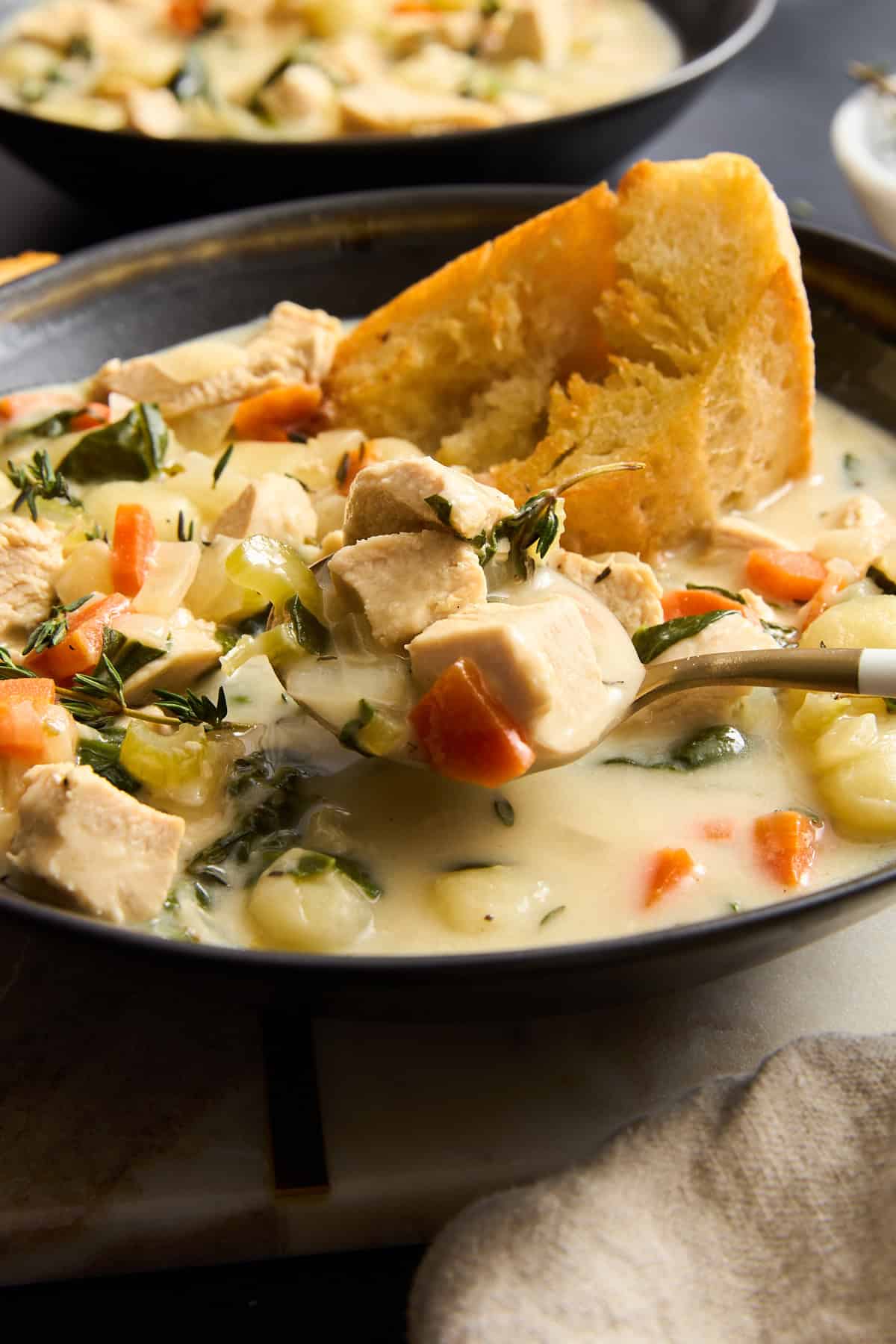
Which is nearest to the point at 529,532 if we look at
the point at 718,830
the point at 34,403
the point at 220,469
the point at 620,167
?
the point at 718,830

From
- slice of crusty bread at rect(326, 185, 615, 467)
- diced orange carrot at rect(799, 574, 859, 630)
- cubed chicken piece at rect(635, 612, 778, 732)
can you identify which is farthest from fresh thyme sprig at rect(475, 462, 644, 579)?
slice of crusty bread at rect(326, 185, 615, 467)

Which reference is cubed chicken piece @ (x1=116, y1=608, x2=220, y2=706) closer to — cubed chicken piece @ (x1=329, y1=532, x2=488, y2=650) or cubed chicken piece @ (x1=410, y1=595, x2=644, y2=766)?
cubed chicken piece @ (x1=329, y1=532, x2=488, y2=650)

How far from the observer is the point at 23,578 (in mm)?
2654

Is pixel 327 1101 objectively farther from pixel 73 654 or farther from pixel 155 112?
pixel 155 112

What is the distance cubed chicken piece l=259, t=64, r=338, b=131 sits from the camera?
4.64 metres

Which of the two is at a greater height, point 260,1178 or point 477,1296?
point 477,1296

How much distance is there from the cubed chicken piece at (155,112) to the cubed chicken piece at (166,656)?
7.83 feet

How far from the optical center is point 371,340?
3369 mm

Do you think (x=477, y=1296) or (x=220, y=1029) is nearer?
(x=477, y=1296)

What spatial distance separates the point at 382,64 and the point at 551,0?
0.62 meters

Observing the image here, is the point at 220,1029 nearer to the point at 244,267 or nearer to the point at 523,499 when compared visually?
the point at 523,499

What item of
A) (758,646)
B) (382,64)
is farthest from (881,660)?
(382,64)

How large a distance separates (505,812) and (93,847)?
618mm

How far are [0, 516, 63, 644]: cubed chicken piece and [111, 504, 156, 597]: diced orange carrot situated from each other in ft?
0.38
